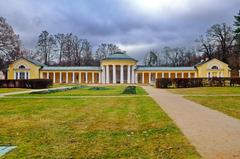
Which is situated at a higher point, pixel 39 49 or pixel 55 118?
pixel 39 49

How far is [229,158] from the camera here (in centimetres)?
494

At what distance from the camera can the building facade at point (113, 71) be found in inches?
2564

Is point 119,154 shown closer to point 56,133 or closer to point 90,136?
point 90,136

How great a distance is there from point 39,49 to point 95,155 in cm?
7380

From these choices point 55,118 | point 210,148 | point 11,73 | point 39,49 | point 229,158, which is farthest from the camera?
point 39,49

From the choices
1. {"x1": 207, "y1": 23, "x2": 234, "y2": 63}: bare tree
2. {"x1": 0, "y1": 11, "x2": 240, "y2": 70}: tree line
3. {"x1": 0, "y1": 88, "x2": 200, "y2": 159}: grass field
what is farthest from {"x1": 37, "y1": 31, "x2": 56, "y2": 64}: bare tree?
{"x1": 0, "y1": 88, "x2": 200, "y2": 159}: grass field

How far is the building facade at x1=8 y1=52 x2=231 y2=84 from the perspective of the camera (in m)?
65.1

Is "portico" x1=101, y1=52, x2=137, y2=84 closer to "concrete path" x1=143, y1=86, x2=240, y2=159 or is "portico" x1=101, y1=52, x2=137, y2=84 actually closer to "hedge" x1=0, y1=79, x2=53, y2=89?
"hedge" x1=0, y1=79, x2=53, y2=89

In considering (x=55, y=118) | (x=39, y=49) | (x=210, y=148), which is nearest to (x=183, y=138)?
(x=210, y=148)

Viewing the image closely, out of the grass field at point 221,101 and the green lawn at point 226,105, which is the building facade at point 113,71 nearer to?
the grass field at point 221,101

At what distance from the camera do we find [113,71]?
68000 millimetres

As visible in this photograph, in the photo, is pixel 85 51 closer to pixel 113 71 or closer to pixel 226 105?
pixel 113 71

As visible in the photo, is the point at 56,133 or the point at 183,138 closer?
the point at 183,138

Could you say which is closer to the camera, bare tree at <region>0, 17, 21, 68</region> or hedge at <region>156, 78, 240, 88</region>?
hedge at <region>156, 78, 240, 88</region>
